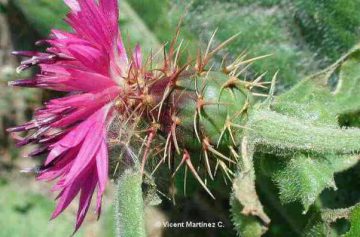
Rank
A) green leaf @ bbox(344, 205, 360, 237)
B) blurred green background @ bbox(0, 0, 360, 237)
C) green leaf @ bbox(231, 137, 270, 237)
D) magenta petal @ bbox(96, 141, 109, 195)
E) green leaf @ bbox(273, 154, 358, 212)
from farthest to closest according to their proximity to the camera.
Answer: blurred green background @ bbox(0, 0, 360, 237)
green leaf @ bbox(344, 205, 360, 237)
green leaf @ bbox(273, 154, 358, 212)
magenta petal @ bbox(96, 141, 109, 195)
green leaf @ bbox(231, 137, 270, 237)

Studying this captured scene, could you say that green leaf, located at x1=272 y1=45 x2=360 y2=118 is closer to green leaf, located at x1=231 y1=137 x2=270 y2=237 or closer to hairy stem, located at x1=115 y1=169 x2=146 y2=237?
green leaf, located at x1=231 y1=137 x2=270 y2=237

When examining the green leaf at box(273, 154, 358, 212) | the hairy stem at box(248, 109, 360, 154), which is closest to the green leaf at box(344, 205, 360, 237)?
the green leaf at box(273, 154, 358, 212)

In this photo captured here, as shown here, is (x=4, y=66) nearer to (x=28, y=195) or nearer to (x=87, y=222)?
(x=28, y=195)

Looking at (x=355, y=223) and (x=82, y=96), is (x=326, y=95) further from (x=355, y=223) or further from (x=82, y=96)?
(x=82, y=96)

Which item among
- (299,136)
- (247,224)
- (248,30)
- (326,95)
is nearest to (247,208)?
(247,224)

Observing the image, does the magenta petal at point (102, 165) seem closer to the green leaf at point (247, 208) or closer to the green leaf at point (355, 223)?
the green leaf at point (247, 208)

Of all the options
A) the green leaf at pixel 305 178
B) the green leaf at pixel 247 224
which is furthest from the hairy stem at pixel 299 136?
the green leaf at pixel 247 224

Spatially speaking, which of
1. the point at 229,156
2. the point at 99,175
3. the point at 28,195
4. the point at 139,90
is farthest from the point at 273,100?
the point at 28,195
